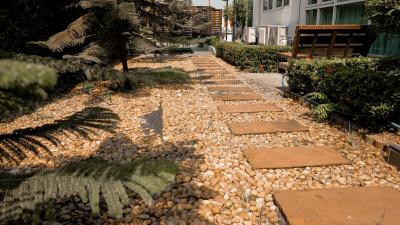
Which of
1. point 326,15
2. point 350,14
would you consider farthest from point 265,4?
point 350,14

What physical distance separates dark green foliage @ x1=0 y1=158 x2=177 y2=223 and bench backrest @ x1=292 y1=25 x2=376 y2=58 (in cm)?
686

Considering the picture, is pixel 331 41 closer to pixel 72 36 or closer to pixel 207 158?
pixel 207 158

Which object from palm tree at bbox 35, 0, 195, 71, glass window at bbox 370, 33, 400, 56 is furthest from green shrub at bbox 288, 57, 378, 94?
palm tree at bbox 35, 0, 195, 71

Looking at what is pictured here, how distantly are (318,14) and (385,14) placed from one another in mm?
10126

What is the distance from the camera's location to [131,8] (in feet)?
21.5

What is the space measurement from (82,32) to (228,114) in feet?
13.0

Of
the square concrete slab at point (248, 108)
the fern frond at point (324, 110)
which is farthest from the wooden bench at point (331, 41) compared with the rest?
the fern frond at point (324, 110)

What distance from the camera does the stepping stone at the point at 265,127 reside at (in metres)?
4.61

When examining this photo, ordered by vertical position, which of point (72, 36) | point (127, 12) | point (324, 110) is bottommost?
point (324, 110)

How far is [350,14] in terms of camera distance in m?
10.9

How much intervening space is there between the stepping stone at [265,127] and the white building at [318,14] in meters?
2.35

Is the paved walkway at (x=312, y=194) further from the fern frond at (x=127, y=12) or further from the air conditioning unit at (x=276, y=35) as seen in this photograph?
the air conditioning unit at (x=276, y=35)

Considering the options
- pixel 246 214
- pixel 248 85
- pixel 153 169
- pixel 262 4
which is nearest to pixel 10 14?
pixel 248 85

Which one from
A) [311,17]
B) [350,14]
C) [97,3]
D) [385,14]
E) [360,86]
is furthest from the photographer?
[311,17]
